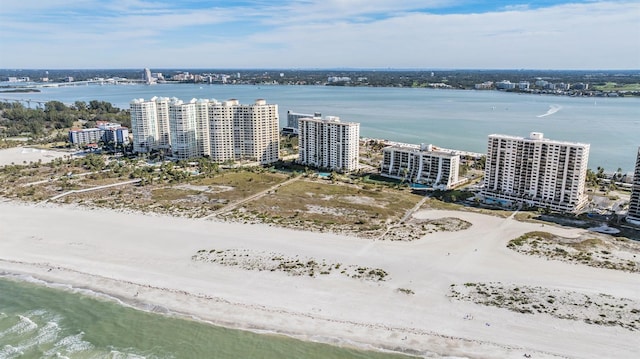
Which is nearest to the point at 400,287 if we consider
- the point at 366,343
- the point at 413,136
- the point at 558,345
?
the point at 366,343

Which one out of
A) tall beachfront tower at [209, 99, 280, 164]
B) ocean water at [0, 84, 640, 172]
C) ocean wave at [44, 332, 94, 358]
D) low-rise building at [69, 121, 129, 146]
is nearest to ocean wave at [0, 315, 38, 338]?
ocean wave at [44, 332, 94, 358]

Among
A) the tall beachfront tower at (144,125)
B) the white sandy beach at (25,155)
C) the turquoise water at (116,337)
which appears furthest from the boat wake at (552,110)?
the turquoise water at (116,337)

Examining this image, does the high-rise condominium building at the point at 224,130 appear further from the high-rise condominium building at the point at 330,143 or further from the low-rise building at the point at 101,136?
the low-rise building at the point at 101,136

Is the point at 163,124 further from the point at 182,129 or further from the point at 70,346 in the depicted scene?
the point at 70,346

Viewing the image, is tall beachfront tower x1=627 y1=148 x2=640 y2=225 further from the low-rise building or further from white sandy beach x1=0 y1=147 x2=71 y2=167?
white sandy beach x1=0 y1=147 x2=71 y2=167

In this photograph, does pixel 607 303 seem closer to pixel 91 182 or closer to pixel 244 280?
pixel 244 280

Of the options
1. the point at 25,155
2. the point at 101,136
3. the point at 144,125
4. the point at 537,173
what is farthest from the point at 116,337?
the point at 101,136
